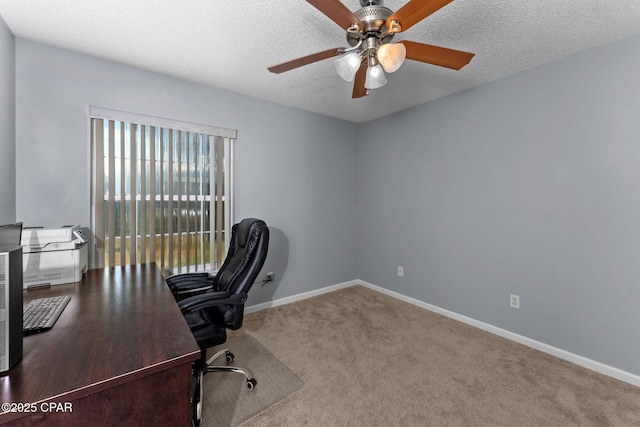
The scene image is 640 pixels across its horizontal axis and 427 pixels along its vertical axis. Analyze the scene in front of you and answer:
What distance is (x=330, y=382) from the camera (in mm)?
1926

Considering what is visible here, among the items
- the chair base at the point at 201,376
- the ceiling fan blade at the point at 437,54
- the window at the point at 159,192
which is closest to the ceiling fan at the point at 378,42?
the ceiling fan blade at the point at 437,54

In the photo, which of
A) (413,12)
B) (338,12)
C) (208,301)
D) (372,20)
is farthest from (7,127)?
(413,12)

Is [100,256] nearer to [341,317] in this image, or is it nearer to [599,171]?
[341,317]

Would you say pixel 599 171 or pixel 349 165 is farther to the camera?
pixel 349 165

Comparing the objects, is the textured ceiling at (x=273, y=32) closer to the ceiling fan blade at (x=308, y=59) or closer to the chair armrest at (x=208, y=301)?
the ceiling fan blade at (x=308, y=59)

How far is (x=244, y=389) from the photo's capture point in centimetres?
184

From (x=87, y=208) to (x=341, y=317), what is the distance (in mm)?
2523

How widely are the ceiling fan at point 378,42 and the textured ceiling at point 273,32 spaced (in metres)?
0.38

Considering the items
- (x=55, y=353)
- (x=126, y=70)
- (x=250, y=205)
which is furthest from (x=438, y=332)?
(x=126, y=70)

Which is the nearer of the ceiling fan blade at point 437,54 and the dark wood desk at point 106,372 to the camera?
the dark wood desk at point 106,372

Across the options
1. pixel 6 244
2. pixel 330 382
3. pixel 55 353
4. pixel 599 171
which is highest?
pixel 599 171

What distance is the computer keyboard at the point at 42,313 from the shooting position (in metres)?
1.13

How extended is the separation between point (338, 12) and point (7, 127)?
7.51 ft

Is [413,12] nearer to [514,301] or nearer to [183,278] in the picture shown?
[183,278]
